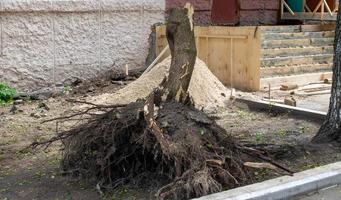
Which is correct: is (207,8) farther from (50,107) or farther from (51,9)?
(50,107)

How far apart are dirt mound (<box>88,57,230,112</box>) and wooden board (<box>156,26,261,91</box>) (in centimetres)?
125

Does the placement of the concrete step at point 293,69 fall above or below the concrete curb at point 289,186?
above

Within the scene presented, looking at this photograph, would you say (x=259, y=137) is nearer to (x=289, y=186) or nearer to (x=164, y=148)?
(x=289, y=186)

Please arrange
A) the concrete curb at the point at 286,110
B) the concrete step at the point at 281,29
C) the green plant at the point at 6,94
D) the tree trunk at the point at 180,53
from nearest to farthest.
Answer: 1. the tree trunk at the point at 180,53
2. the concrete curb at the point at 286,110
3. the green plant at the point at 6,94
4. the concrete step at the point at 281,29

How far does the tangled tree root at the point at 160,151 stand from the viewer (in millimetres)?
5145

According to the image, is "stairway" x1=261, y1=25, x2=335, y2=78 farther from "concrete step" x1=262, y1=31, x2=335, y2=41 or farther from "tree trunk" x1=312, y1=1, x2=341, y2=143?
"tree trunk" x1=312, y1=1, x2=341, y2=143

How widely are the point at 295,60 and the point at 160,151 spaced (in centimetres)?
894

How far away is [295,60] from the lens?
13.5m

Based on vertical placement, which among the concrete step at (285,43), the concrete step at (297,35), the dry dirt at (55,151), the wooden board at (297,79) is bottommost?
the dry dirt at (55,151)

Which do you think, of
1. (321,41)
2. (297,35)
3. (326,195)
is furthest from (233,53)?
(326,195)

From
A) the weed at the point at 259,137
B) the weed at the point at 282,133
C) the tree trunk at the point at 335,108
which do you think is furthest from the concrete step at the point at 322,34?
the tree trunk at the point at 335,108

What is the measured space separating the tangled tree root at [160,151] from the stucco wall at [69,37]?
6.38 m

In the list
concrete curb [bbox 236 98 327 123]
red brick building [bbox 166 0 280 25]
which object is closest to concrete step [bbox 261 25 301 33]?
red brick building [bbox 166 0 280 25]

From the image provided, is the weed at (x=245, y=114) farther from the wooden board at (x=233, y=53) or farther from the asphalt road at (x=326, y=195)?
the asphalt road at (x=326, y=195)
